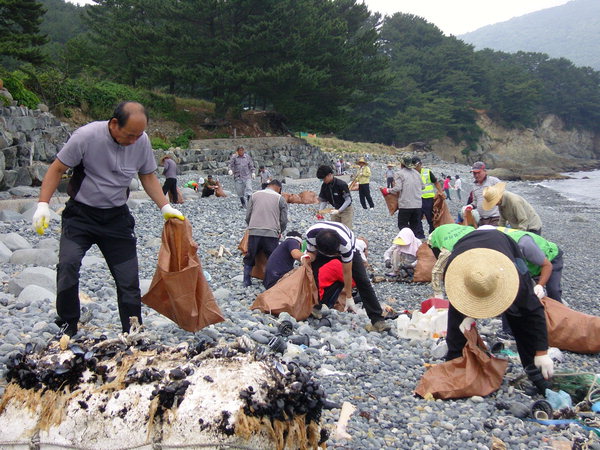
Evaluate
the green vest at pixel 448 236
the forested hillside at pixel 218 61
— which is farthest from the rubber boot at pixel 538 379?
the forested hillside at pixel 218 61

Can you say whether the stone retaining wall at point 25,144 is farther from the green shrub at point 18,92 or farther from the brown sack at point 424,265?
the brown sack at point 424,265

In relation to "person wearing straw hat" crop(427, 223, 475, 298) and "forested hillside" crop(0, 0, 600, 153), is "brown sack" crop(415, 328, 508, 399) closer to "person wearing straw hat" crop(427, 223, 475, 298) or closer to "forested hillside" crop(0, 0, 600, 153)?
"person wearing straw hat" crop(427, 223, 475, 298)

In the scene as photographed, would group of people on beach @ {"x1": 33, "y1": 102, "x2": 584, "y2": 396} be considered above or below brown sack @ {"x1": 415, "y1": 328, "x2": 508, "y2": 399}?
above

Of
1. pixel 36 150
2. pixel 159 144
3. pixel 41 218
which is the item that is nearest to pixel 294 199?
pixel 36 150

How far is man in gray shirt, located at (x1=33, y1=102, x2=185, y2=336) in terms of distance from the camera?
344 centimetres

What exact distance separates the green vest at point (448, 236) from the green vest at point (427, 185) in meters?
Answer: 3.54

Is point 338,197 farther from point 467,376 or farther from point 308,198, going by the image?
point 308,198

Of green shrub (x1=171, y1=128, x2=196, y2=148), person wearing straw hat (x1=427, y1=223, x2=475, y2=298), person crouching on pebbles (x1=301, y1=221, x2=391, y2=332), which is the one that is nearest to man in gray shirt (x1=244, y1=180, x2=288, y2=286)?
person crouching on pebbles (x1=301, y1=221, x2=391, y2=332)

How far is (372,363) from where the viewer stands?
14.9ft

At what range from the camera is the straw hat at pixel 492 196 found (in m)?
6.45

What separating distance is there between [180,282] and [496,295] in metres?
→ 2.19

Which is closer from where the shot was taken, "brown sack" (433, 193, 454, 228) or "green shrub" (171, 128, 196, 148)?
"brown sack" (433, 193, 454, 228)

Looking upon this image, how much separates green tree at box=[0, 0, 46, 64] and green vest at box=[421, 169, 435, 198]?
15.9 metres

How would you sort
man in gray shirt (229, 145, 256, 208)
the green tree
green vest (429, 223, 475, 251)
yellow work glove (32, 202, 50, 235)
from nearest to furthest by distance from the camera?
yellow work glove (32, 202, 50, 235), green vest (429, 223, 475, 251), man in gray shirt (229, 145, 256, 208), the green tree
